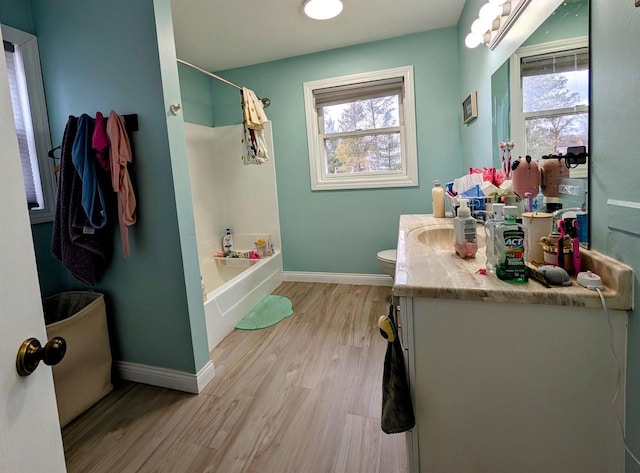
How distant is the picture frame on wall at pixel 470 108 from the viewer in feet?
7.34

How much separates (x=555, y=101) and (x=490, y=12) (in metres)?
0.88

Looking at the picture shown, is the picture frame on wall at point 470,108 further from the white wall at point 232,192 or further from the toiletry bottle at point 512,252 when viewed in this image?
the white wall at point 232,192

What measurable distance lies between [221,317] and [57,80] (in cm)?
175

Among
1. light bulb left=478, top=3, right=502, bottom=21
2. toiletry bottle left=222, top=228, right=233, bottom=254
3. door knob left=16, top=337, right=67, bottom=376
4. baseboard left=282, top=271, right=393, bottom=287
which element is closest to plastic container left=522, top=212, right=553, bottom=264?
light bulb left=478, top=3, right=502, bottom=21

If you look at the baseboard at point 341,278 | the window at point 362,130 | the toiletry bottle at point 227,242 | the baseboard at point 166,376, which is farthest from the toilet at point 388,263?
the toiletry bottle at point 227,242


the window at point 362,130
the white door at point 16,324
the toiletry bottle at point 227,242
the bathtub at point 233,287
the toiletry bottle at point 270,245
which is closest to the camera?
the white door at point 16,324

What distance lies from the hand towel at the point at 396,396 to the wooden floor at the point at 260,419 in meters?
0.45

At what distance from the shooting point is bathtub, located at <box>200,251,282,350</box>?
2.31m

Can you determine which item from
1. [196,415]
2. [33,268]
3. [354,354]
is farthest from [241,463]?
[33,268]

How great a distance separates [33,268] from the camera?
25.0 inches

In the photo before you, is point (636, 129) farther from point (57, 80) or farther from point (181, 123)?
point (57, 80)

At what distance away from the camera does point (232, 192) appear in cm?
360

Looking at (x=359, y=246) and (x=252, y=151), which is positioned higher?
(x=252, y=151)

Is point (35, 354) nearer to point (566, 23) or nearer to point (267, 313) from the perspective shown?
point (566, 23)
